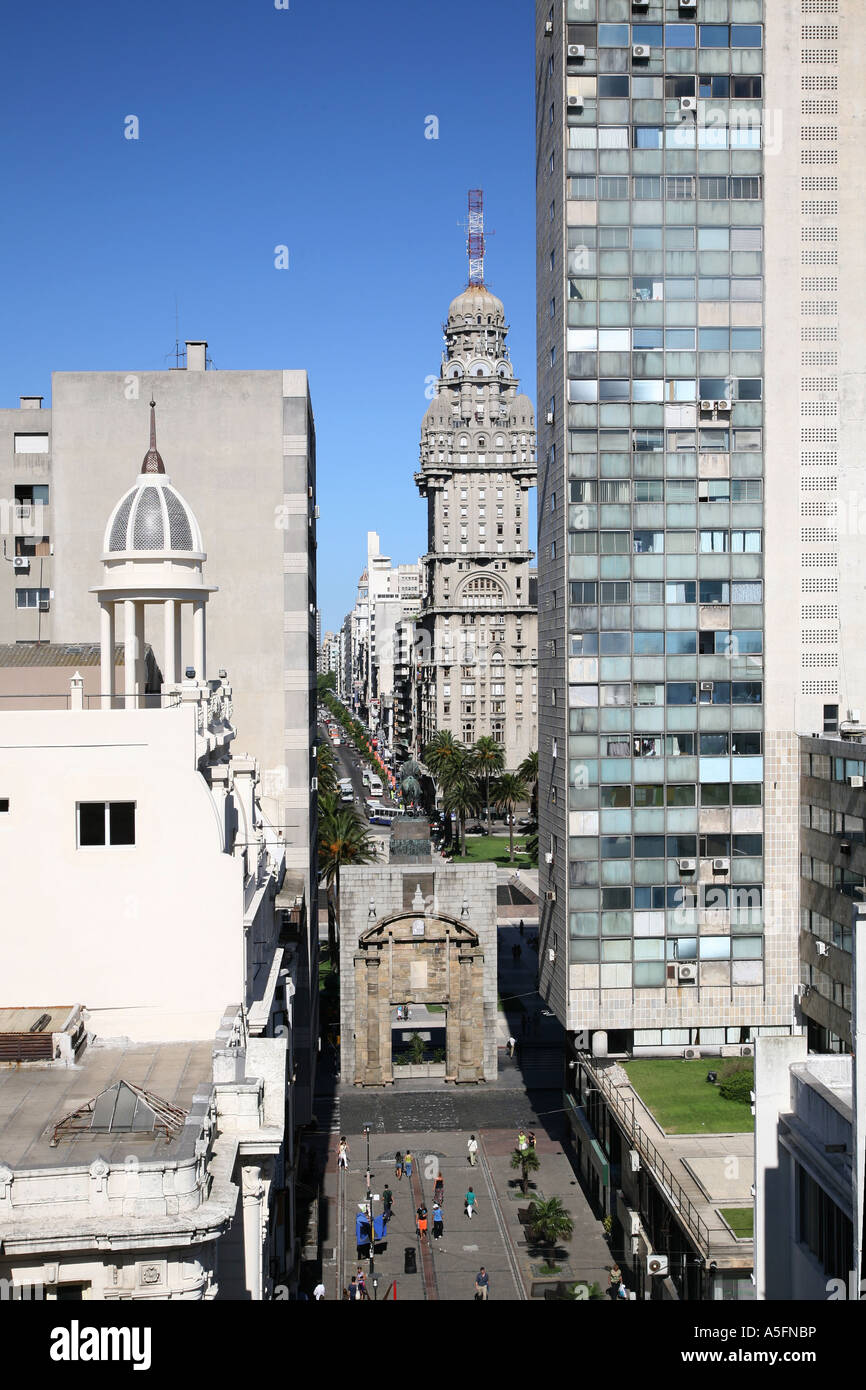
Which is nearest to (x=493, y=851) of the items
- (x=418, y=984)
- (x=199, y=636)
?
(x=418, y=984)

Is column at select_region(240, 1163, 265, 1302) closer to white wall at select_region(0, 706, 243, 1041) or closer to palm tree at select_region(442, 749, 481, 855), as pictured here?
white wall at select_region(0, 706, 243, 1041)

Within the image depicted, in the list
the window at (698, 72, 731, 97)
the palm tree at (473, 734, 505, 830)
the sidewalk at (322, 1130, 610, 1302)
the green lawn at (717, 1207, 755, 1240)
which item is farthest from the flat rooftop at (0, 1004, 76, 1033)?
the palm tree at (473, 734, 505, 830)

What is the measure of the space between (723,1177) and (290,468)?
30073 mm

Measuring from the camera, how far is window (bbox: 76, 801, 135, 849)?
2512 centimetres

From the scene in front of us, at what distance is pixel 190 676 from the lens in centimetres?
3425

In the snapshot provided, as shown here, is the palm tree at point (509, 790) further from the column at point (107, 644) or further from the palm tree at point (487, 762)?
the column at point (107, 644)

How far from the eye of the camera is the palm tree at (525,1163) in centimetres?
4544

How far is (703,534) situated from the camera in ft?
150

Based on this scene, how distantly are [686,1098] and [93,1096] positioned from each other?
2538 centimetres

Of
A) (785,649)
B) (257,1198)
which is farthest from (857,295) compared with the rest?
(257,1198)

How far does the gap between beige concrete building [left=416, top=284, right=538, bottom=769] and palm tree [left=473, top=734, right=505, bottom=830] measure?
13.4 meters

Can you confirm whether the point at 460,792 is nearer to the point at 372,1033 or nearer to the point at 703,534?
the point at 372,1033
